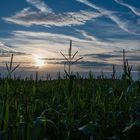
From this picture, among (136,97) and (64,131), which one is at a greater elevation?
(136,97)

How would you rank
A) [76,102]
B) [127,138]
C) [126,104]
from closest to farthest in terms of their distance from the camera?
[127,138] → [126,104] → [76,102]

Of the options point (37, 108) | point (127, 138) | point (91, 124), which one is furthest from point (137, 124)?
point (37, 108)

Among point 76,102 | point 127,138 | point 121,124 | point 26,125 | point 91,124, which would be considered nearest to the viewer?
point 26,125

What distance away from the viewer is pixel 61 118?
5.30 metres

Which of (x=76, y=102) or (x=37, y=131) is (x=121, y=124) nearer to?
(x=76, y=102)

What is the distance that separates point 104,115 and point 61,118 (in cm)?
77

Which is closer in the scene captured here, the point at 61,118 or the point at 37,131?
the point at 37,131

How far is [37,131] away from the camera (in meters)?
3.95

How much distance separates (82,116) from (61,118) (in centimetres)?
41

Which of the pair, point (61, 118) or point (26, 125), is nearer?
point (26, 125)

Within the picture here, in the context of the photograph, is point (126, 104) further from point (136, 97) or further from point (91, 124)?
point (91, 124)

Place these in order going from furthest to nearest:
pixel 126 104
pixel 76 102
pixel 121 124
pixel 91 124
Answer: pixel 76 102 → pixel 126 104 → pixel 121 124 → pixel 91 124

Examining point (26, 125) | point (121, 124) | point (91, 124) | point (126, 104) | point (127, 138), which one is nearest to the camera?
point (26, 125)

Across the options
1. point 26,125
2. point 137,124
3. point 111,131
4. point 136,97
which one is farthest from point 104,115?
point 26,125
